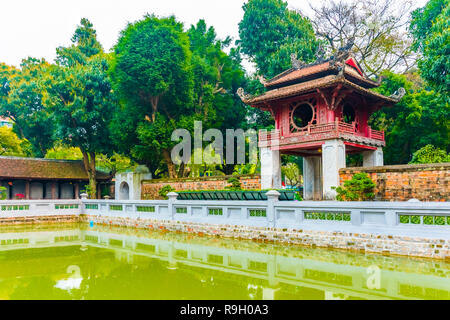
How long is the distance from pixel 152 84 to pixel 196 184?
627cm

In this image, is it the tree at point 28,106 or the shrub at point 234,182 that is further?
the tree at point 28,106

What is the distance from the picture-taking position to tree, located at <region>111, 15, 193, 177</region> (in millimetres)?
21297

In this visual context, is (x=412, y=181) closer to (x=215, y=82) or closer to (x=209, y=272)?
(x=209, y=272)

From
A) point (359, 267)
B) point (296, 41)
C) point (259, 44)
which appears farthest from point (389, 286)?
point (259, 44)

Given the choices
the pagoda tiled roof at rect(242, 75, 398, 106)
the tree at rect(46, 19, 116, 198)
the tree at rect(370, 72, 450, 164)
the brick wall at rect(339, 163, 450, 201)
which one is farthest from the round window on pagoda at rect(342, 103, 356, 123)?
the tree at rect(46, 19, 116, 198)

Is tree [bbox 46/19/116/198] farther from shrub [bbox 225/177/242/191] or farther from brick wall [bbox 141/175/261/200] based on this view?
shrub [bbox 225/177/242/191]

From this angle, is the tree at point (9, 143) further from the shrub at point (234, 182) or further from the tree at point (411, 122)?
the tree at point (411, 122)

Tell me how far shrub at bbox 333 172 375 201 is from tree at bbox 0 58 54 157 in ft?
73.8

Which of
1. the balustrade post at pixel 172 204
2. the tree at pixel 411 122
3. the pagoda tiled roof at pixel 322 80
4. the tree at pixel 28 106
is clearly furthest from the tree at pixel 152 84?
the tree at pixel 411 122

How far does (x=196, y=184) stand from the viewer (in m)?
20.2

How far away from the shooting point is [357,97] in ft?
57.1

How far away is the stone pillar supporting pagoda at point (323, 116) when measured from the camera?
15.7 metres

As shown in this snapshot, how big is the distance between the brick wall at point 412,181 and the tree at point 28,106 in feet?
77.3

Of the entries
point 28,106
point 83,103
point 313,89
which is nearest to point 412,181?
point 313,89
